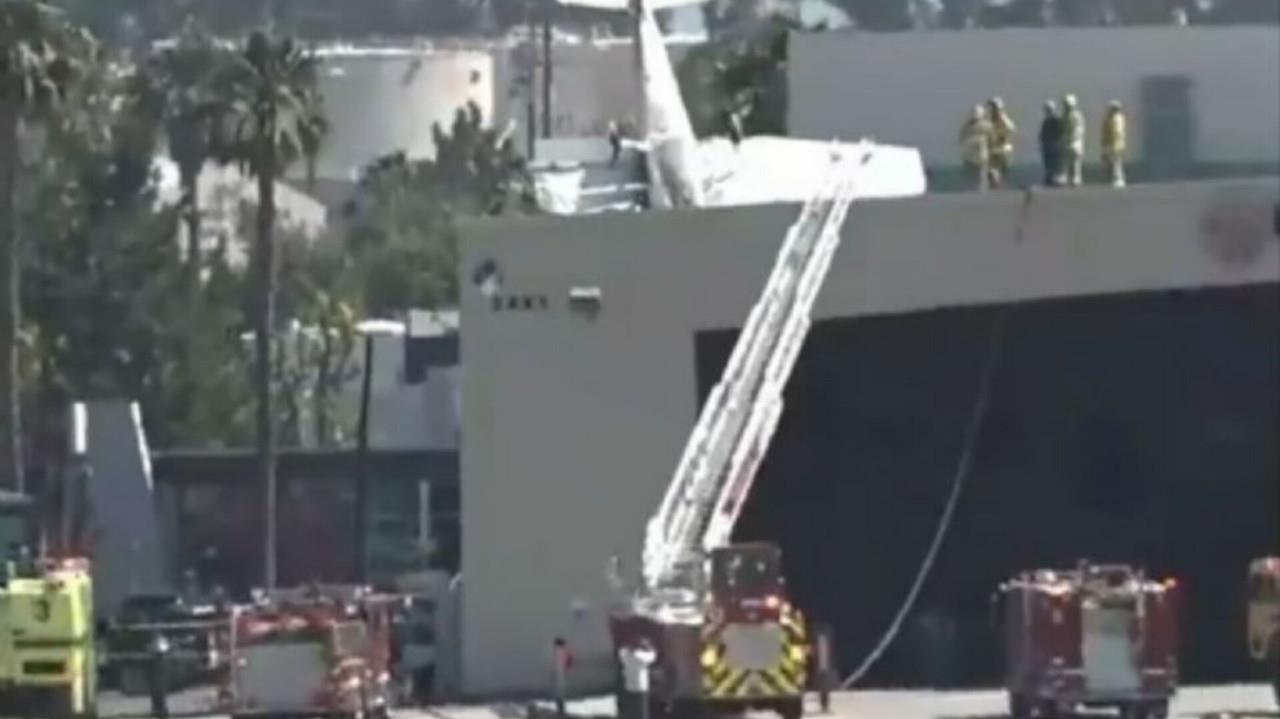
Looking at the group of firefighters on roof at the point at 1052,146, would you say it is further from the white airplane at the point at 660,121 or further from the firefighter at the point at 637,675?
the firefighter at the point at 637,675

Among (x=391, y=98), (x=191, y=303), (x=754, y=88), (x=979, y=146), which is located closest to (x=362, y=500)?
(x=754, y=88)

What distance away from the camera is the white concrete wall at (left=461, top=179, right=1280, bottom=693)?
56562 millimetres

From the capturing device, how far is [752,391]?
55.3 meters

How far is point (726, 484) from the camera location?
53.3 meters

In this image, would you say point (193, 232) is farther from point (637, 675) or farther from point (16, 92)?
point (637, 675)

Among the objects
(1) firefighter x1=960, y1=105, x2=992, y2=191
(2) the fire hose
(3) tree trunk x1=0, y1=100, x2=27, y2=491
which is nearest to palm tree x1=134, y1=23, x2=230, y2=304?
(3) tree trunk x1=0, y1=100, x2=27, y2=491

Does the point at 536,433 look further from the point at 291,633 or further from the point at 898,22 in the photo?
the point at 898,22

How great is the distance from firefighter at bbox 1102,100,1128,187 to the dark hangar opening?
2495 millimetres

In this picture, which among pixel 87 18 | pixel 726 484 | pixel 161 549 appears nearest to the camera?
pixel 726 484

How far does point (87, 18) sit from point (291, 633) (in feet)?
407

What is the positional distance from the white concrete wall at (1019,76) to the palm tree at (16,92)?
55.8 ft

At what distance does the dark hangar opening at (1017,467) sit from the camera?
190 feet

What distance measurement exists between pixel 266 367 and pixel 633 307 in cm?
2726

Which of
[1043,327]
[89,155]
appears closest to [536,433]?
[1043,327]
